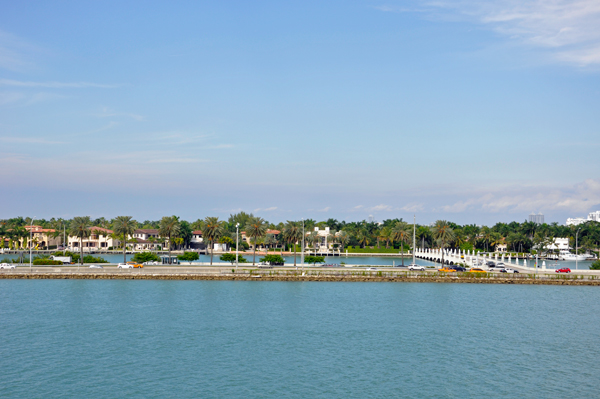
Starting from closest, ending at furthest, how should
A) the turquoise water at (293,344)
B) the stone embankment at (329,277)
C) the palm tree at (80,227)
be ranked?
1. the turquoise water at (293,344)
2. the stone embankment at (329,277)
3. the palm tree at (80,227)

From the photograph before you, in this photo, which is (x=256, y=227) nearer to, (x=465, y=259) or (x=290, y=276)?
(x=290, y=276)

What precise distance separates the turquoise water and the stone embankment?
41.8 feet

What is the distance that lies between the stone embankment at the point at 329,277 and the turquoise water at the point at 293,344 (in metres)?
12.8

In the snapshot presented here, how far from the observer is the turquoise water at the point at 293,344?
120ft

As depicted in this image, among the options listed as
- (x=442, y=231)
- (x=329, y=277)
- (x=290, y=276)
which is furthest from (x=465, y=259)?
(x=290, y=276)

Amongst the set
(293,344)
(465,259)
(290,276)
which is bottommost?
(293,344)

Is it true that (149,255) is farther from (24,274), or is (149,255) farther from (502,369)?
(502,369)

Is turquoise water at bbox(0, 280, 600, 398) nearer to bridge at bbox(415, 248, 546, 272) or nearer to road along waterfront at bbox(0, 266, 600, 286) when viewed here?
Result: road along waterfront at bbox(0, 266, 600, 286)

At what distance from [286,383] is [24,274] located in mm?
73592

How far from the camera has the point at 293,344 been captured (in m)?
48.1

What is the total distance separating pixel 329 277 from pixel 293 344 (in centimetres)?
4656

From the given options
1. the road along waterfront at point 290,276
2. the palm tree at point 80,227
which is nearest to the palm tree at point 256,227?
the road along waterfront at point 290,276

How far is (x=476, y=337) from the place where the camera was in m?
51.8

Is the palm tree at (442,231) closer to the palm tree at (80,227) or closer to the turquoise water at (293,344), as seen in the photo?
the turquoise water at (293,344)
